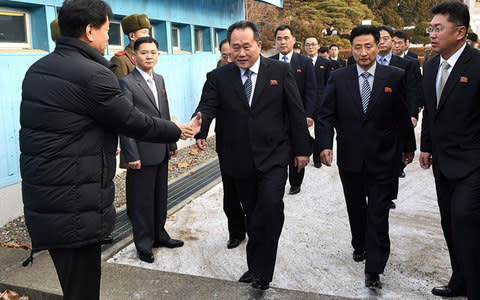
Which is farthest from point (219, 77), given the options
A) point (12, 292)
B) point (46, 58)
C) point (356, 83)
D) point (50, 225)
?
point (12, 292)

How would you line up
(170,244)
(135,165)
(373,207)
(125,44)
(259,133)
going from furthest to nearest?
(125,44) < (170,244) < (135,165) < (373,207) < (259,133)

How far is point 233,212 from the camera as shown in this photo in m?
5.02

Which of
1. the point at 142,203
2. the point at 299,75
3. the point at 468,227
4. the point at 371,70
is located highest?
the point at 371,70

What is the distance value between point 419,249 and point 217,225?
7.34 ft

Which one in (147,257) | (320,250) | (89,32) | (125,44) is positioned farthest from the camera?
(125,44)

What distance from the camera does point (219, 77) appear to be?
412 centimetres

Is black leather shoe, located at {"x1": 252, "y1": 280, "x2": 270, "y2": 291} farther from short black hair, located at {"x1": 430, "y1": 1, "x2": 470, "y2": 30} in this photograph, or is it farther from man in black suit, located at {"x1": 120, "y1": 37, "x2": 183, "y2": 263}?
short black hair, located at {"x1": 430, "y1": 1, "x2": 470, "y2": 30}

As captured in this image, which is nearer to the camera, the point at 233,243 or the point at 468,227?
the point at 468,227

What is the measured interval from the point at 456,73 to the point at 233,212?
2531 mm

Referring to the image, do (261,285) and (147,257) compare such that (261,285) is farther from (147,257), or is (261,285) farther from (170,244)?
(170,244)

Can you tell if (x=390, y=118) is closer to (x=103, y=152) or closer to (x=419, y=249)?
(x=419, y=249)

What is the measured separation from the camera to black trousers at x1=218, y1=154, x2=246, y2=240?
491 centimetres

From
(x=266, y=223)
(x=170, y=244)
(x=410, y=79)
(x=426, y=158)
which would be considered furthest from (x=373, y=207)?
(x=410, y=79)

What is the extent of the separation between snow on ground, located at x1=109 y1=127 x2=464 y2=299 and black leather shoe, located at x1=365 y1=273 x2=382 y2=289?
0.04 metres
